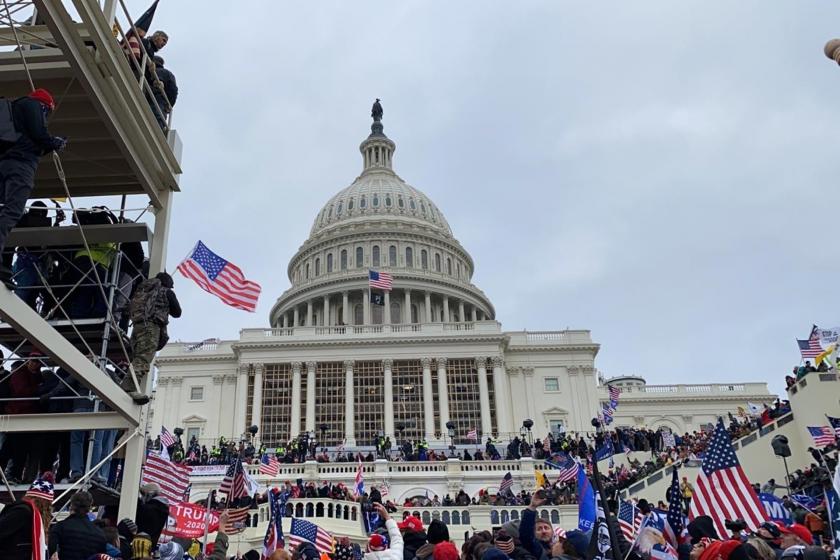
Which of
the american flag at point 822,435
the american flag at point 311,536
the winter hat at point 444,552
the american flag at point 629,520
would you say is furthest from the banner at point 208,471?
the winter hat at point 444,552

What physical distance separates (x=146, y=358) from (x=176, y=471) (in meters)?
7.18

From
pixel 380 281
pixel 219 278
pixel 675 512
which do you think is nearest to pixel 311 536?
pixel 675 512

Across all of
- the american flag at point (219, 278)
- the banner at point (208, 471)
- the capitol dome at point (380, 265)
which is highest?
the capitol dome at point (380, 265)

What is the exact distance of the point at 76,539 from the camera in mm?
7285

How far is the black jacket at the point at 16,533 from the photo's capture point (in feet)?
20.3

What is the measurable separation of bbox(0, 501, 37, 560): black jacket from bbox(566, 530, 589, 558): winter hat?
5.05 m

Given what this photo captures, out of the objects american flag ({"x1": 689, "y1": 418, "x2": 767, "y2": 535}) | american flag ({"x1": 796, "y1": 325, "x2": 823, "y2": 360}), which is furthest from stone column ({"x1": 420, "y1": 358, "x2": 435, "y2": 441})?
american flag ({"x1": 689, "y1": 418, "x2": 767, "y2": 535})

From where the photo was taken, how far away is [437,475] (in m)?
42.5

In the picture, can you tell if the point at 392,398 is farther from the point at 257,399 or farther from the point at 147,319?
the point at 147,319

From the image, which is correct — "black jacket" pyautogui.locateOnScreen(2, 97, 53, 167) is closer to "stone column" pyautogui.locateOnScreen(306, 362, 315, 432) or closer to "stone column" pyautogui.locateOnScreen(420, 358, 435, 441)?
"stone column" pyautogui.locateOnScreen(420, 358, 435, 441)

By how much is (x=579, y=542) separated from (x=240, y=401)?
6083 centimetres

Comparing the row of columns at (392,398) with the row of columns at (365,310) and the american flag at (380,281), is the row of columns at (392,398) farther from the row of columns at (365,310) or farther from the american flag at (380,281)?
the row of columns at (365,310)

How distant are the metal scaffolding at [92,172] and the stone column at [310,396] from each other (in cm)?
5323

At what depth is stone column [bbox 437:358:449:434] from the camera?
64938mm
